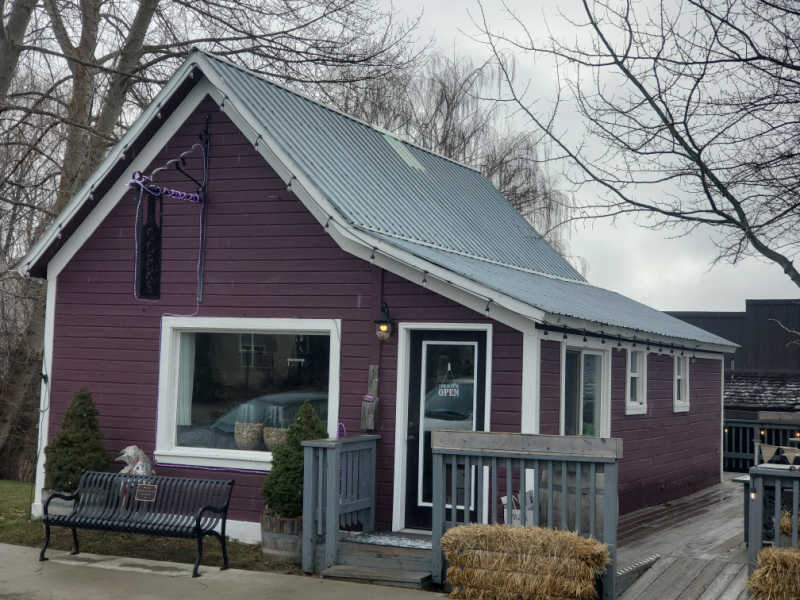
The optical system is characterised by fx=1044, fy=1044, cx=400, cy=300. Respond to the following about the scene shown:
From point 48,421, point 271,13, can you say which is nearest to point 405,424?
point 48,421

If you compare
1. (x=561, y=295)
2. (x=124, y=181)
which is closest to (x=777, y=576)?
(x=561, y=295)

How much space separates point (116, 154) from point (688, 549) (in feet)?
26.6

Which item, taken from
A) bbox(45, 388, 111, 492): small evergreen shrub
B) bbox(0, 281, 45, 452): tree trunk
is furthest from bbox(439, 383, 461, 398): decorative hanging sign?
bbox(0, 281, 45, 452): tree trunk

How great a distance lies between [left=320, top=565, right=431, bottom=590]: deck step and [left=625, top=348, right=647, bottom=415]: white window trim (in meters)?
5.69

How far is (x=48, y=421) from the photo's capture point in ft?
43.5

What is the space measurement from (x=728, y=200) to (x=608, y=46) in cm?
155

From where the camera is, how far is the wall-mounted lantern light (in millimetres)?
11547

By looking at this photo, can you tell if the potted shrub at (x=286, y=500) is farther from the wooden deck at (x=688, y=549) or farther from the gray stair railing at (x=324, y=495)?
the wooden deck at (x=688, y=549)

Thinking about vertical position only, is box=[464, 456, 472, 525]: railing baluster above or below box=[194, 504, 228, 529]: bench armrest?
above

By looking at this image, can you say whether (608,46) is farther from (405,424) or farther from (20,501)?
(20,501)

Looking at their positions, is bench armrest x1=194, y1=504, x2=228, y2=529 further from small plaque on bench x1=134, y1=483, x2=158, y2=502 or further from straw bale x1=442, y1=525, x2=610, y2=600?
straw bale x1=442, y1=525, x2=610, y2=600

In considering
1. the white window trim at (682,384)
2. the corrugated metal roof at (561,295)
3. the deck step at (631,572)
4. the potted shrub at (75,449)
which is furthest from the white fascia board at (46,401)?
the white window trim at (682,384)

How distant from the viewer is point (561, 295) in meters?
13.8

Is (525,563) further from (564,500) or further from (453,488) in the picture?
(453,488)
